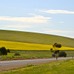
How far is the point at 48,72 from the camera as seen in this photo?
21.5 meters

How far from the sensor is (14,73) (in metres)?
21.4

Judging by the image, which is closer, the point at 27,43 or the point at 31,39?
the point at 27,43

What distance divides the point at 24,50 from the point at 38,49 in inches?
178

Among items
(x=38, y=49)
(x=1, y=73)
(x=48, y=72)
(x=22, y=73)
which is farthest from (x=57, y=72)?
(x=38, y=49)

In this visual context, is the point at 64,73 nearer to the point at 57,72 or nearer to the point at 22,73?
the point at 57,72

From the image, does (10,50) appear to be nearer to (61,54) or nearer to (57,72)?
(61,54)

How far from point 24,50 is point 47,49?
716cm

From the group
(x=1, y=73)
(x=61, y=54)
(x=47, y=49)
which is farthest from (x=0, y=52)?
(x=1, y=73)

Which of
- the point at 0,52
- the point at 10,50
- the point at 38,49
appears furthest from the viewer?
the point at 38,49

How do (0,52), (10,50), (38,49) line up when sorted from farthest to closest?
(38,49)
(10,50)
(0,52)

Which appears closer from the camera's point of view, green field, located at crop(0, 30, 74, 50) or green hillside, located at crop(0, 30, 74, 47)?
green field, located at crop(0, 30, 74, 50)

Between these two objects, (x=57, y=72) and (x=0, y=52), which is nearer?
(x=57, y=72)

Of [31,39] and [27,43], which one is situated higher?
[31,39]

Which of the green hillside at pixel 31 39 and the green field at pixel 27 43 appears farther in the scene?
the green hillside at pixel 31 39
